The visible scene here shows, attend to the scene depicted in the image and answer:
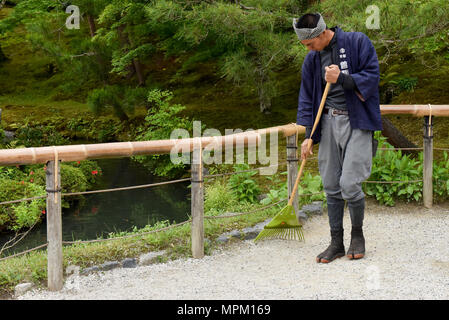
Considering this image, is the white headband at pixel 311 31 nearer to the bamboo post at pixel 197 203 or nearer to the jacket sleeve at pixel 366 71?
the jacket sleeve at pixel 366 71

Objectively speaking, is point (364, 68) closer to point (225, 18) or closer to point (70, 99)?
point (225, 18)

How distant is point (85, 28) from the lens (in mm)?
19578

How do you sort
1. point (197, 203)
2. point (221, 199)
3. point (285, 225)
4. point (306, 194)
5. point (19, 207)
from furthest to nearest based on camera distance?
point (19, 207), point (221, 199), point (306, 194), point (285, 225), point (197, 203)

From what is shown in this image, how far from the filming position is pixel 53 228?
3.44 metres

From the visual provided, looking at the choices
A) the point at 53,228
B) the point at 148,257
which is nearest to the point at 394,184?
the point at 148,257

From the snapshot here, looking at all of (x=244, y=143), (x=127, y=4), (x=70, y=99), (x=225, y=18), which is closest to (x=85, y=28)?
(x=70, y=99)

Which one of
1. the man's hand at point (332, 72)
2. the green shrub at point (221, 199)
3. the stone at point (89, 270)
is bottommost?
the green shrub at point (221, 199)

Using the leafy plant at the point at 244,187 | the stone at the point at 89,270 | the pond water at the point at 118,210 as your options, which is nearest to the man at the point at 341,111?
the stone at the point at 89,270

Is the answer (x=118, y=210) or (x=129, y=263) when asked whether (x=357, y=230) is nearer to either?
(x=129, y=263)

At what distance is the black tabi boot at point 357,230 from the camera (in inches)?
151

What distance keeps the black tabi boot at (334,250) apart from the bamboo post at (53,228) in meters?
1.68

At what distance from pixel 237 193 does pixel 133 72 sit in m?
10.6

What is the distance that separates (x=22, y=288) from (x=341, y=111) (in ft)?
7.43

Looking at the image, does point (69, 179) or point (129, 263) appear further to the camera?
point (69, 179)
